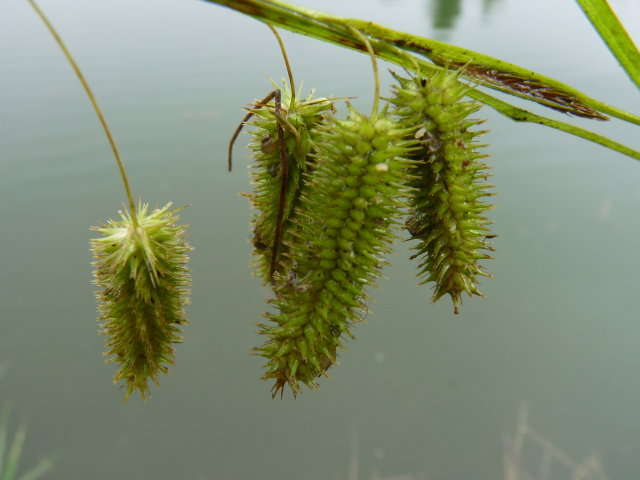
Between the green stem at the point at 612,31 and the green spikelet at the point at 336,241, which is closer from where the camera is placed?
the green spikelet at the point at 336,241

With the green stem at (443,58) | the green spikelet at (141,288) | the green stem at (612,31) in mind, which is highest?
the green stem at (612,31)

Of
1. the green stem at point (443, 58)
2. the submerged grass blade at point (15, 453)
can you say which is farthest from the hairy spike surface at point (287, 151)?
the submerged grass blade at point (15, 453)

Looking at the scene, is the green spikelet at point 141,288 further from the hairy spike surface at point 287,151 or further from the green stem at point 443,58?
the green stem at point 443,58

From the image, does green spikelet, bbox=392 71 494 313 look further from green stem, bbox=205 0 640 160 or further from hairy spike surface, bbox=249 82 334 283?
hairy spike surface, bbox=249 82 334 283

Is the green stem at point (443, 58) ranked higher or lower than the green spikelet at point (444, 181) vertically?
Result: higher

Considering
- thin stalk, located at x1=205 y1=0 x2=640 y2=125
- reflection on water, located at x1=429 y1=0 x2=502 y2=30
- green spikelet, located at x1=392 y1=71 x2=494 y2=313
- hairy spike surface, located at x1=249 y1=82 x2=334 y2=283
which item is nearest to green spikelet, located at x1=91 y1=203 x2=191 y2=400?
hairy spike surface, located at x1=249 y1=82 x2=334 y2=283

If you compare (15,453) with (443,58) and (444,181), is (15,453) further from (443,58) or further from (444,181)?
(443,58)

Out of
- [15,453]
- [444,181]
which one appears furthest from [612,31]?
[15,453]
